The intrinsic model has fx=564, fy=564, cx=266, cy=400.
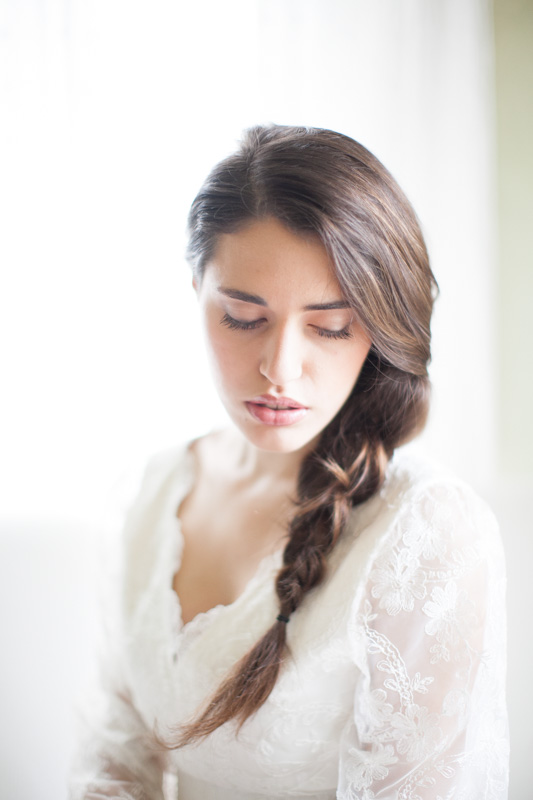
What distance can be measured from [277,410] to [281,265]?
0.68 ft

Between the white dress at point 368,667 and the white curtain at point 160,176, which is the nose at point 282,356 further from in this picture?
the white curtain at point 160,176

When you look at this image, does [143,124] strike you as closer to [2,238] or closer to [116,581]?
[2,238]

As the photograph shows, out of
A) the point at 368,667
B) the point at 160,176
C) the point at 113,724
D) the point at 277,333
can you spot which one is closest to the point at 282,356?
the point at 277,333

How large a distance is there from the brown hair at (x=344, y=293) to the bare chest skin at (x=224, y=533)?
2.7 inches

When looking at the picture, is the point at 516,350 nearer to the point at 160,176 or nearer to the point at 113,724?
the point at 160,176

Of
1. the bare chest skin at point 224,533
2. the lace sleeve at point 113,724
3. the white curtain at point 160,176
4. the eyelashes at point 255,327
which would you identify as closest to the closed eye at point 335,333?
the eyelashes at point 255,327

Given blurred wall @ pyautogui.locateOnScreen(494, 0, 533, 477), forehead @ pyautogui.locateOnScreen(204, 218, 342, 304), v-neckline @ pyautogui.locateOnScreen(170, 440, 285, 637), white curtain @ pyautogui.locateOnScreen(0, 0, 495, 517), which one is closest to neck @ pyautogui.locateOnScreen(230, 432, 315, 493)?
v-neckline @ pyautogui.locateOnScreen(170, 440, 285, 637)

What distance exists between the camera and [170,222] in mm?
1481

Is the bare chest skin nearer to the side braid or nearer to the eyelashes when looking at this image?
the side braid

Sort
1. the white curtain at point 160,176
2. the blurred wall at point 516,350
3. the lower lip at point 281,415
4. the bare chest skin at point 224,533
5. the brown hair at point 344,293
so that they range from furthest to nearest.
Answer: the white curtain at point 160,176 → the blurred wall at point 516,350 → the bare chest skin at point 224,533 → the lower lip at point 281,415 → the brown hair at point 344,293

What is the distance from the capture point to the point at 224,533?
1.00 m

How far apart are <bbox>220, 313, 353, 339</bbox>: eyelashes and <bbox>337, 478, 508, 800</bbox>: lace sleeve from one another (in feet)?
0.91

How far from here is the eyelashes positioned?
2.47 ft

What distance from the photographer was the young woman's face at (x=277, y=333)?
71 cm
